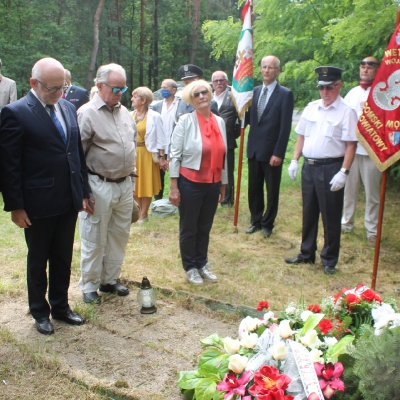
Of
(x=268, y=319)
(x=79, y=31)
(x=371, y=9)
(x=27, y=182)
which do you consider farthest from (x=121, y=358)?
(x=79, y=31)

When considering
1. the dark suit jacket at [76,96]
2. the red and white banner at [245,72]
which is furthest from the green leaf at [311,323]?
the dark suit jacket at [76,96]

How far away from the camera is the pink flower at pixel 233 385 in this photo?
2.33m

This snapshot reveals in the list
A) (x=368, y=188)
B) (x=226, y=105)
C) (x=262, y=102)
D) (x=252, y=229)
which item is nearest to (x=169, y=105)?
(x=226, y=105)

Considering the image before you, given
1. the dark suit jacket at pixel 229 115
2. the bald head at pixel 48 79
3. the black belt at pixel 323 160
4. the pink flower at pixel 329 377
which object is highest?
the bald head at pixel 48 79

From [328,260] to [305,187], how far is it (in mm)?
797

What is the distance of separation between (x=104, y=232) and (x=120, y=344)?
0.96 m

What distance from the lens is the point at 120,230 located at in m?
4.27

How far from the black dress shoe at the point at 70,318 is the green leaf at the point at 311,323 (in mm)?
1877

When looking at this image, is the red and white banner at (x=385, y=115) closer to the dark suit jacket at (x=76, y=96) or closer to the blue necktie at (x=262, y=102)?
the blue necktie at (x=262, y=102)

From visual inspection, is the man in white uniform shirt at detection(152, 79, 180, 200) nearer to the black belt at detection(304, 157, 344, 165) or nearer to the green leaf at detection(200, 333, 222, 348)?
the black belt at detection(304, 157, 344, 165)

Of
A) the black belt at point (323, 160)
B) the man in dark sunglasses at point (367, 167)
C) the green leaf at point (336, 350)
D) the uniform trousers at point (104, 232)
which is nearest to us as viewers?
the green leaf at point (336, 350)

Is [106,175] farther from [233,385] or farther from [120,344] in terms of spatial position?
[233,385]

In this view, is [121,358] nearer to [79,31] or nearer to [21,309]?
[21,309]

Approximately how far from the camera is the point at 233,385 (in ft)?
7.82
